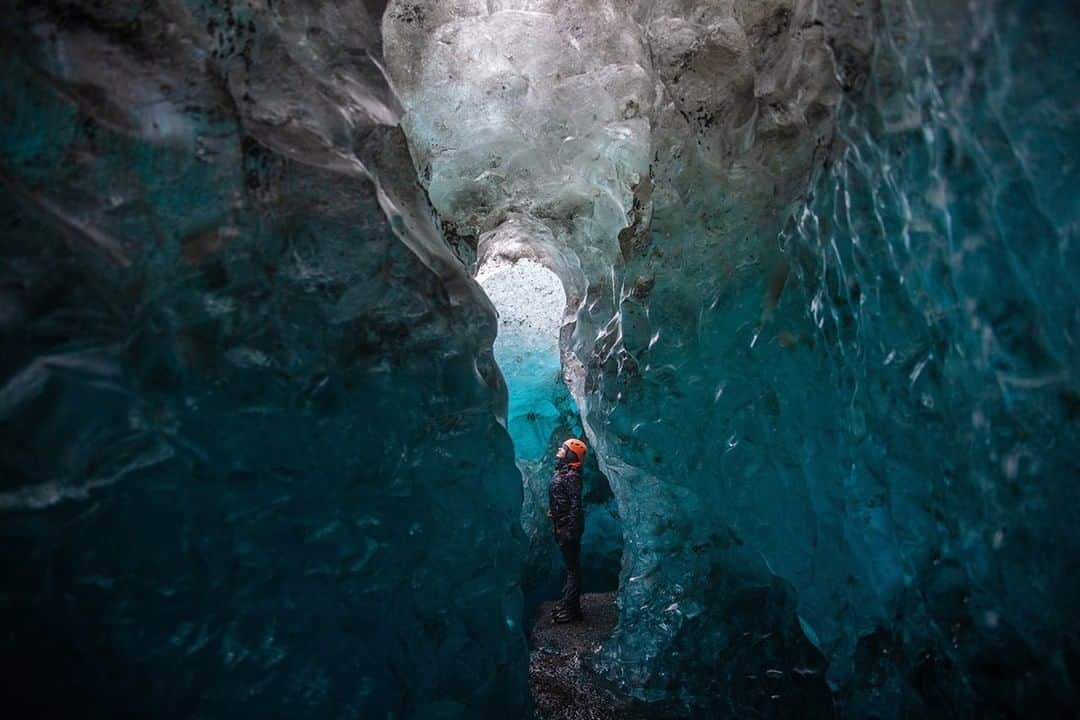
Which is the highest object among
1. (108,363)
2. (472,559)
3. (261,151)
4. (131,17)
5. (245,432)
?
(131,17)

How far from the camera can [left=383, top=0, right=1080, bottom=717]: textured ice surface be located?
159 centimetres

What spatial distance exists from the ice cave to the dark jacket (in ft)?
7.04

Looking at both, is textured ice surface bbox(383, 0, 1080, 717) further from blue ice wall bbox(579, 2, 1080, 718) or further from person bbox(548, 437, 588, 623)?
person bbox(548, 437, 588, 623)

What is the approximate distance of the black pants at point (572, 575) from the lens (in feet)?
18.4

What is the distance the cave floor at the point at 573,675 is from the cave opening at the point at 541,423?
1165 mm

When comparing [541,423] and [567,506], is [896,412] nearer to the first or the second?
[567,506]

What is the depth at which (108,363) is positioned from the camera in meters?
1.71

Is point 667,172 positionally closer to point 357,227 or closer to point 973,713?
point 357,227

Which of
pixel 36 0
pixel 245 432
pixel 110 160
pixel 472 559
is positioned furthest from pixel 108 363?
pixel 472 559

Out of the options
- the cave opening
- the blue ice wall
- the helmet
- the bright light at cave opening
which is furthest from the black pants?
the bright light at cave opening

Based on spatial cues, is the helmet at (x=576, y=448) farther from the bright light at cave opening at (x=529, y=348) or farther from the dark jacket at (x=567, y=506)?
the bright light at cave opening at (x=529, y=348)

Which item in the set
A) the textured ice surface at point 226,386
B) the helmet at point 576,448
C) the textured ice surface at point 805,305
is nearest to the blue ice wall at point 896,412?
the textured ice surface at point 805,305

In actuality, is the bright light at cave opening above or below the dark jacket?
below

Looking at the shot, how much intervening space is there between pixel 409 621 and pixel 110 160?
5.47 ft
